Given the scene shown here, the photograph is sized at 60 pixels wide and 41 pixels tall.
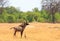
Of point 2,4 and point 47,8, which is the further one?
point 2,4

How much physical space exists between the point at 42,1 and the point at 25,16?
31291mm

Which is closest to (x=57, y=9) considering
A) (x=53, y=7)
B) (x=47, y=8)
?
(x=53, y=7)

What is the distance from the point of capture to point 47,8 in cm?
4703

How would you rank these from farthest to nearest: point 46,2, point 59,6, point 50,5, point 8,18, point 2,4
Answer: point 8,18
point 2,4
point 46,2
point 50,5
point 59,6

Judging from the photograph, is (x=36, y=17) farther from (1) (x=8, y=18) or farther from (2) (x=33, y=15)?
(1) (x=8, y=18)

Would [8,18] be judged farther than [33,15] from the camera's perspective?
No

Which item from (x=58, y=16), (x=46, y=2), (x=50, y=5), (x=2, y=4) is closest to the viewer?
(x=50, y=5)

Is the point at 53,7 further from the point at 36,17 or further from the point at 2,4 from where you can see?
the point at 36,17

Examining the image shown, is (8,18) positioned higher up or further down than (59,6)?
further down

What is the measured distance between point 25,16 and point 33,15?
12.2ft

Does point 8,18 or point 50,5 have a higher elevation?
point 50,5

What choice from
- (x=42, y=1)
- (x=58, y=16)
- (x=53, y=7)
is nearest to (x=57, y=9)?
→ (x=53, y=7)

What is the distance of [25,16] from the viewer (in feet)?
265

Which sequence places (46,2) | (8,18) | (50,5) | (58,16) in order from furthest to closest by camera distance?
(58,16) < (8,18) < (46,2) < (50,5)
